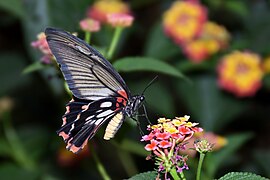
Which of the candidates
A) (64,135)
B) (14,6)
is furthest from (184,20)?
(64,135)

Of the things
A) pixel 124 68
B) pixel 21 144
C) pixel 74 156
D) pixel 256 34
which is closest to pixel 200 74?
pixel 256 34

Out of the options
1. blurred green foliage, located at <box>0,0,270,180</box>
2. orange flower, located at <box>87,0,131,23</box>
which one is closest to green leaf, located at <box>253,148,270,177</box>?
blurred green foliage, located at <box>0,0,270,180</box>

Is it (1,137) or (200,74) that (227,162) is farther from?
(1,137)

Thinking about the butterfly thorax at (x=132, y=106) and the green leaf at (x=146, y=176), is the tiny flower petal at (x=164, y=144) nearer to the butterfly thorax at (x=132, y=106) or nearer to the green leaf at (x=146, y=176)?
the green leaf at (x=146, y=176)

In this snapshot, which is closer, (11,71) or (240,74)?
(240,74)

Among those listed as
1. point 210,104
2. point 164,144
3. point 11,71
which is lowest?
Answer: point 11,71

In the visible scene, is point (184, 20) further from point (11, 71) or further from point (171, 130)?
point (171, 130)

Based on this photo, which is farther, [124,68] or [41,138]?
[41,138]
